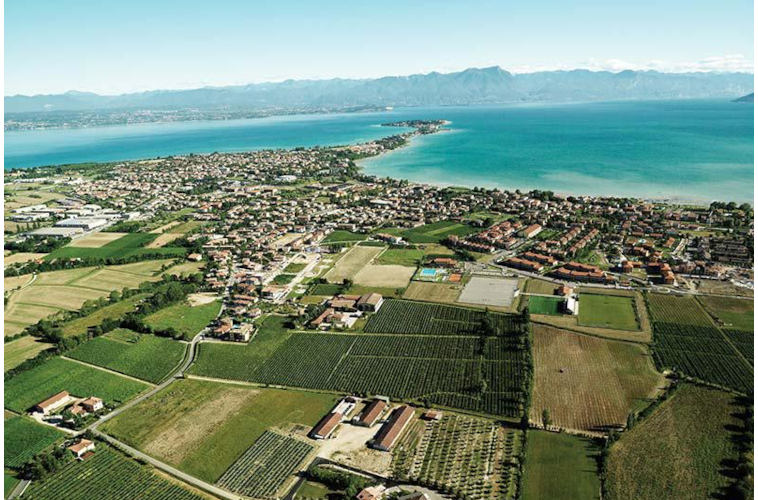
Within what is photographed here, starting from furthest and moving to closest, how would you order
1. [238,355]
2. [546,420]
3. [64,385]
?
1. [238,355]
2. [64,385]
3. [546,420]

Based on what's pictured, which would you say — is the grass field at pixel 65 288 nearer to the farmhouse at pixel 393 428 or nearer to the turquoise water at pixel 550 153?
the farmhouse at pixel 393 428

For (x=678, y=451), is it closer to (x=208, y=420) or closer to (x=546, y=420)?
(x=546, y=420)

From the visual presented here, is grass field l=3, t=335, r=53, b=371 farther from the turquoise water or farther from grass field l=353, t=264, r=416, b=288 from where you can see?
the turquoise water

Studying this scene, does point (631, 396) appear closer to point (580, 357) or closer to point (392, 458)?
point (580, 357)

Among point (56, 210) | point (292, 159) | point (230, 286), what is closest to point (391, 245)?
point (230, 286)

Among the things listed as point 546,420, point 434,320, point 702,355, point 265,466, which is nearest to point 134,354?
point 265,466

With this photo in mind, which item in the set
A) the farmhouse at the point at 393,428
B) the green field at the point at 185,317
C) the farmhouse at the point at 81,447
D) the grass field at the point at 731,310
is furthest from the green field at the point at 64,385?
the grass field at the point at 731,310
